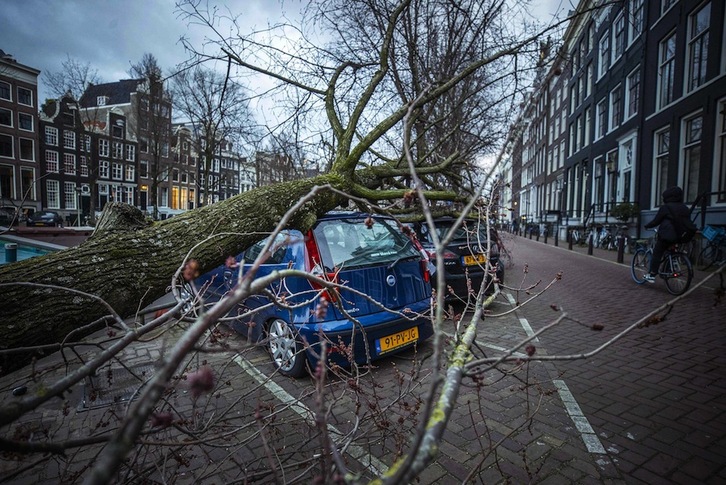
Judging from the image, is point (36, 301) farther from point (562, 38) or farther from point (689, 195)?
point (689, 195)

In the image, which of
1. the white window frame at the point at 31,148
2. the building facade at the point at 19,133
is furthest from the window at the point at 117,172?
the white window frame at the point at 31,148

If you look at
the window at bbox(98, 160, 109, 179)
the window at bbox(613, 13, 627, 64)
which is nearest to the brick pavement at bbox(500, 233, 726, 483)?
the window at bbox(613, 13, 627, 64)

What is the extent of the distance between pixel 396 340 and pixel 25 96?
50.8 meters

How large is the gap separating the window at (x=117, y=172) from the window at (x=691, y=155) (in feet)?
175

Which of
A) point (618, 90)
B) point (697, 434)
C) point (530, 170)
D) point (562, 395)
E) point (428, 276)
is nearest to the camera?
point (697, 434)

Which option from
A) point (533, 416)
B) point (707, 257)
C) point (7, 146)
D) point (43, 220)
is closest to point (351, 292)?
point (533, 416)

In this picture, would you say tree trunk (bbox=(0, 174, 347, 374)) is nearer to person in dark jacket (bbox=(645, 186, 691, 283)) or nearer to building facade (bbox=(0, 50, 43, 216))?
person in dark jacket (bbox=(645, 186, 691, 283))

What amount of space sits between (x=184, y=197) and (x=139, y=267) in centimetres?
5783

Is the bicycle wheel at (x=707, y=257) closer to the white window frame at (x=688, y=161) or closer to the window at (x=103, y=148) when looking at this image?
the white window frame at (x=688, y=161)

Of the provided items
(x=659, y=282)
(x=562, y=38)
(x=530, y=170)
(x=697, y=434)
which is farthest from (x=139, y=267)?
(x=530, y=170)

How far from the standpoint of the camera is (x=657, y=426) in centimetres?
287

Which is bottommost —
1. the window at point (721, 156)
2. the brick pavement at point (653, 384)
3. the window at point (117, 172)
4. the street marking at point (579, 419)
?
the street marking at point (579, 419)

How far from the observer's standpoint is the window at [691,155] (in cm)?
1264

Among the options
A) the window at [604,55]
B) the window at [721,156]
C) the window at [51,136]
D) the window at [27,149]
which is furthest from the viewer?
the window at [51,136]
